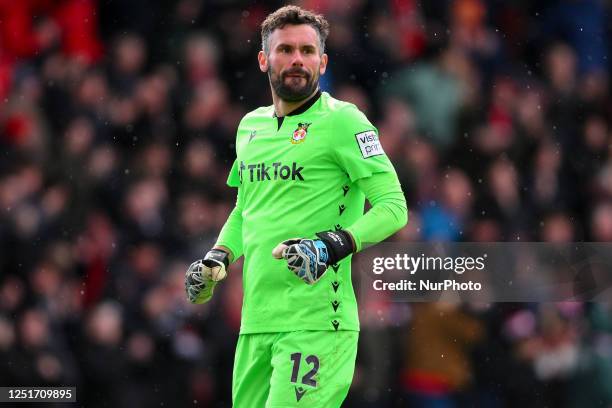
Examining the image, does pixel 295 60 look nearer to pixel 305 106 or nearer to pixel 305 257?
pixel 305 106

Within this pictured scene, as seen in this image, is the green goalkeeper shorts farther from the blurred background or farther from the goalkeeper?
the blurred background

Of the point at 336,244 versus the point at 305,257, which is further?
the point at 336,244

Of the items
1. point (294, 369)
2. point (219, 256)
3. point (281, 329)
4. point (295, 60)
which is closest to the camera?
point (294, 369)

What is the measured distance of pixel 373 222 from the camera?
3.57 meters

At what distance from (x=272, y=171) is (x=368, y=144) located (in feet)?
1.25

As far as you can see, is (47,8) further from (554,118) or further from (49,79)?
(554,118)

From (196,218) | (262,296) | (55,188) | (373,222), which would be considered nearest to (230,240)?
(262,296)

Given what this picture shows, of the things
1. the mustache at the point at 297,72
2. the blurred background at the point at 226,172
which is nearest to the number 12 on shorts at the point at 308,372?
the mustache at the point at 297,72

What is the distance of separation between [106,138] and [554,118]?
358 cm

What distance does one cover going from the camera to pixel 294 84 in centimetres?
384

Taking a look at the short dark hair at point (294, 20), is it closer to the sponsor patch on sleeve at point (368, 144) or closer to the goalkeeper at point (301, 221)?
the goalkeeper at point (301, 221)

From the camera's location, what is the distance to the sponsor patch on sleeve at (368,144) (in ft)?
12.2

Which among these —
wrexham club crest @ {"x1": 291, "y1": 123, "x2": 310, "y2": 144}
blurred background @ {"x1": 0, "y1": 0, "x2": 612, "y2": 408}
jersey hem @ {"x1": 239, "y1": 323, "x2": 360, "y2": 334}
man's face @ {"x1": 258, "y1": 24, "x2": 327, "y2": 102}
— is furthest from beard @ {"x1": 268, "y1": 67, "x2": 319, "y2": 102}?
blurred background @ {"x1": 0, "y1": 0, "x2": 612, "y2": 408}

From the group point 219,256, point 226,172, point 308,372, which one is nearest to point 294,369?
point 308,372
